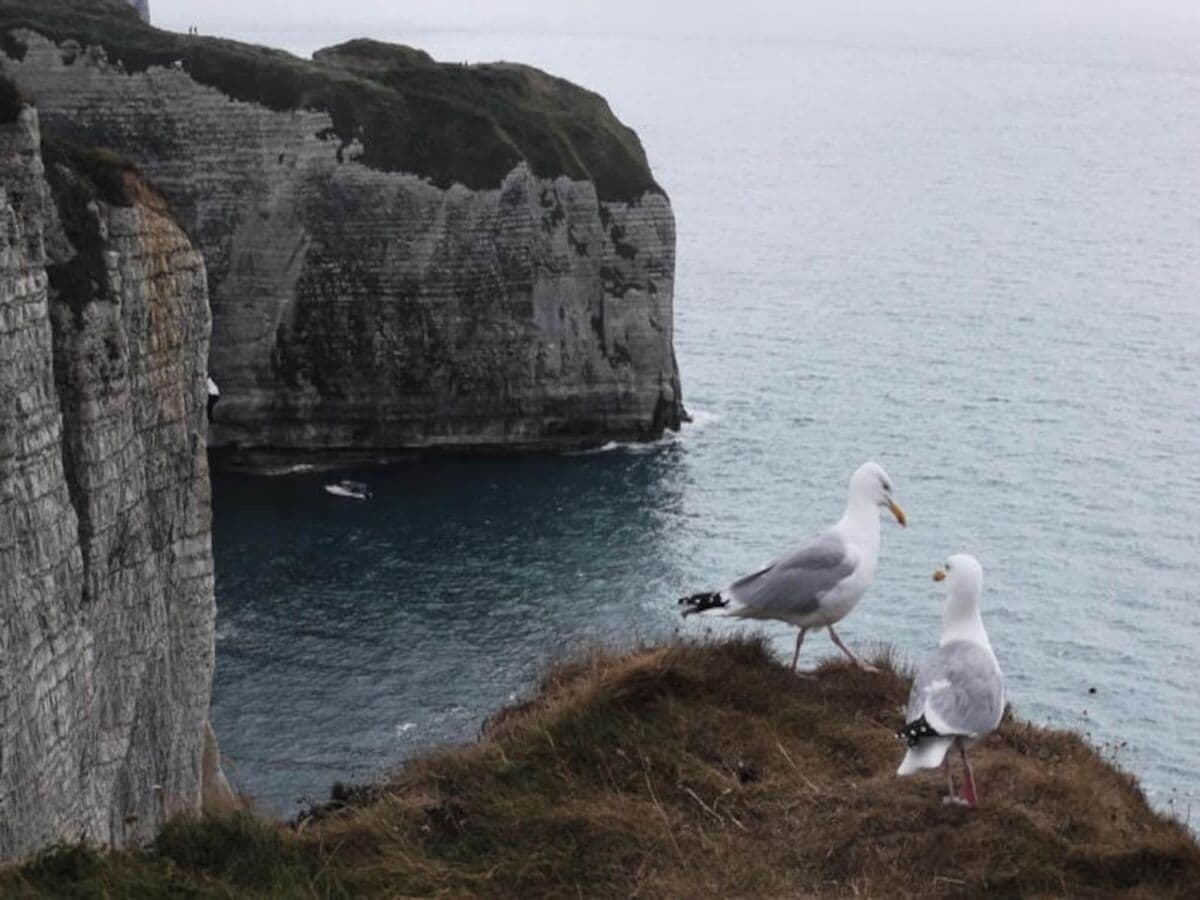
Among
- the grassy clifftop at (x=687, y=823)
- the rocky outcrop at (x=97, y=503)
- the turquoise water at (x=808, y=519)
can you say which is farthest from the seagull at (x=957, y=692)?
the rocky outcrop at (x=97, y=503)

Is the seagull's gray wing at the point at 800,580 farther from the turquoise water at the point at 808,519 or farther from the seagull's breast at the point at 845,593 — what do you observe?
the turquoise water at the point at 808,519

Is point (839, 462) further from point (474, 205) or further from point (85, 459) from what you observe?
point (85, 459)

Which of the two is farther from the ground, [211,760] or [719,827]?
[719,827]

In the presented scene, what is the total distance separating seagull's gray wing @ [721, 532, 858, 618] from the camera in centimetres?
1873

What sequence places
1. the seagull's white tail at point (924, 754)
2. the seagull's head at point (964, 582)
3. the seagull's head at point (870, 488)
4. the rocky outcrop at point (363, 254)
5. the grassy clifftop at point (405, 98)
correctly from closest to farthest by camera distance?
the seagull's white tail at point (924, 754)
the seagull's head at point (964, 582)
the seagull's head at point (870, 488)
the rocky outcrop at point (363, 254)
the grassy clifftop at point (405, 98)

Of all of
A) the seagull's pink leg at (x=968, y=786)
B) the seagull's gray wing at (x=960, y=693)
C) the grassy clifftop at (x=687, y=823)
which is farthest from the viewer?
the seagull's pink leg at (x=968, y=786)

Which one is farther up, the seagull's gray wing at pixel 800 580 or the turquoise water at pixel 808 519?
the seagull's gray wing at pixel 800 580

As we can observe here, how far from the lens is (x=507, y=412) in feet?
299

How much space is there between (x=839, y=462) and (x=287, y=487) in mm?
25670

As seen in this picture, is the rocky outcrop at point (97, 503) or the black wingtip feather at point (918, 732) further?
the rocky outcrop at point (97, 503)

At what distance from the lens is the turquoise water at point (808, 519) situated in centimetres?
5781

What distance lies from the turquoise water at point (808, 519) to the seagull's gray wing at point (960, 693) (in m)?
7.78

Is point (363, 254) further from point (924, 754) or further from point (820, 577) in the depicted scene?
point (924, 754)

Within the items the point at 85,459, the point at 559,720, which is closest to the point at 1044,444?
the point at 85,459
